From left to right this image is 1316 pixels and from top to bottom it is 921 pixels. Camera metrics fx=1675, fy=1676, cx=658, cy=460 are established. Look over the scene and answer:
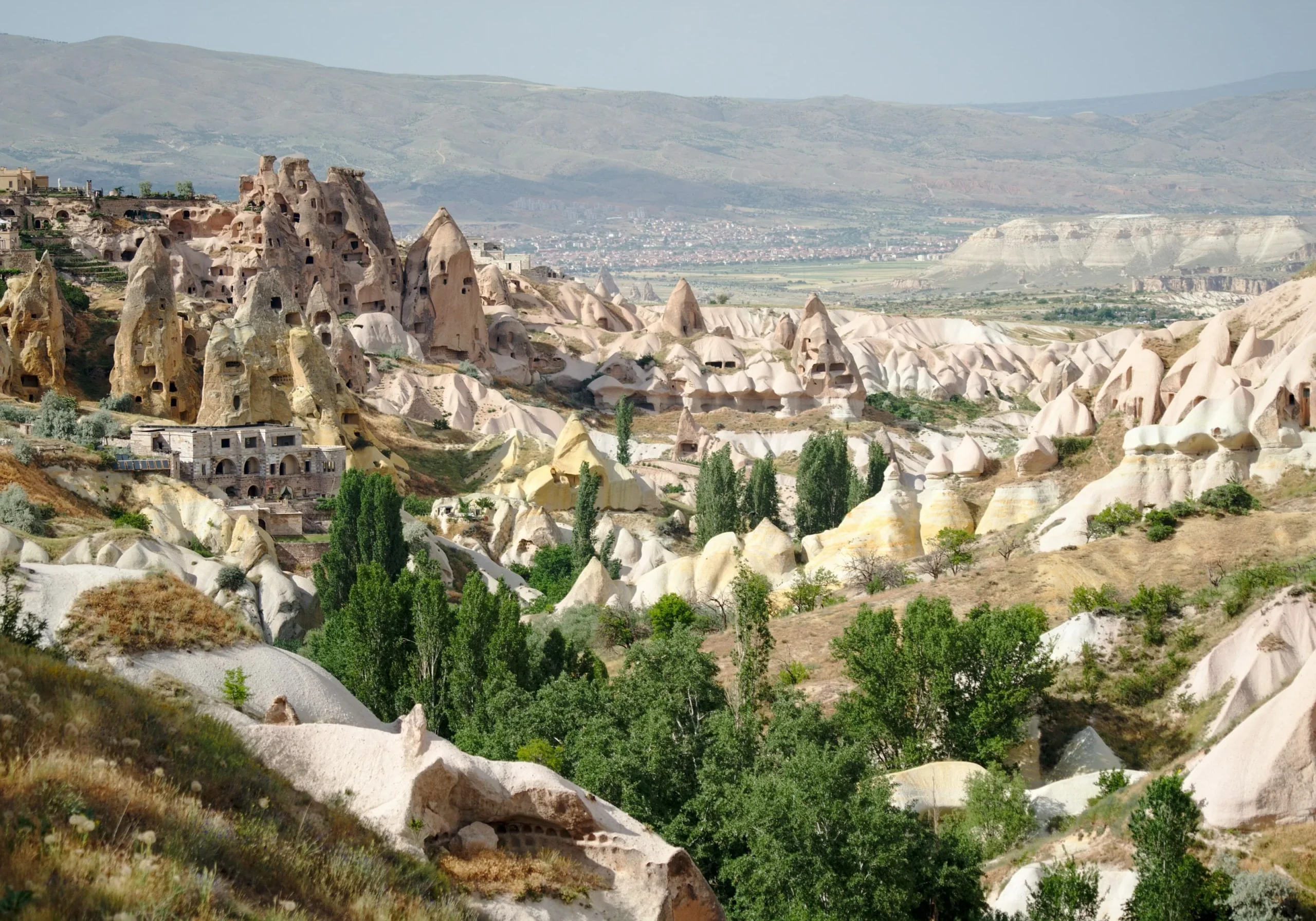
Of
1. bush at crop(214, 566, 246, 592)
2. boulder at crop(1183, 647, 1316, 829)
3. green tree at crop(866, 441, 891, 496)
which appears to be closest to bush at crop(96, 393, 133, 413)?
bush at crop(214, 566, 246, 592)

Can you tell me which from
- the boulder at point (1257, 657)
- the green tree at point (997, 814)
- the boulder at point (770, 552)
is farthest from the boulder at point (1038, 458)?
the green tree at point (997, 814)

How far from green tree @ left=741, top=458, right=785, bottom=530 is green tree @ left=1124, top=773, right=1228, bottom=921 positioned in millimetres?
30789

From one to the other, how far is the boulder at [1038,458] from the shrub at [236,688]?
24.4 m

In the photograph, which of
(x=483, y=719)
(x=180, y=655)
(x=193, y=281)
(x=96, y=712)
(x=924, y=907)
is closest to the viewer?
(x=96, y=712)

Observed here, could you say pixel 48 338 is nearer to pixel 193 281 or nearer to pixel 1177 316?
pixel 193 281

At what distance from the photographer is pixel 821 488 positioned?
48594 millimetres

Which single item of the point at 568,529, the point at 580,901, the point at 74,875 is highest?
the point at 74,875

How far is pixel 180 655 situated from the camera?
1460cm

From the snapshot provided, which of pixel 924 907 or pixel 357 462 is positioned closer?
pixel 924 907

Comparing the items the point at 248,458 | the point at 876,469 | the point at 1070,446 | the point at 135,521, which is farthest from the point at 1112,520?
the point at 248,458

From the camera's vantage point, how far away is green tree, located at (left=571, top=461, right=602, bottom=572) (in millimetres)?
42812

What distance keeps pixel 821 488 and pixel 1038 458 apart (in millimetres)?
13113

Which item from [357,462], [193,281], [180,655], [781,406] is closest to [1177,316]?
[781,406]

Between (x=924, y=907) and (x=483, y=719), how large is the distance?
8.52 metres
